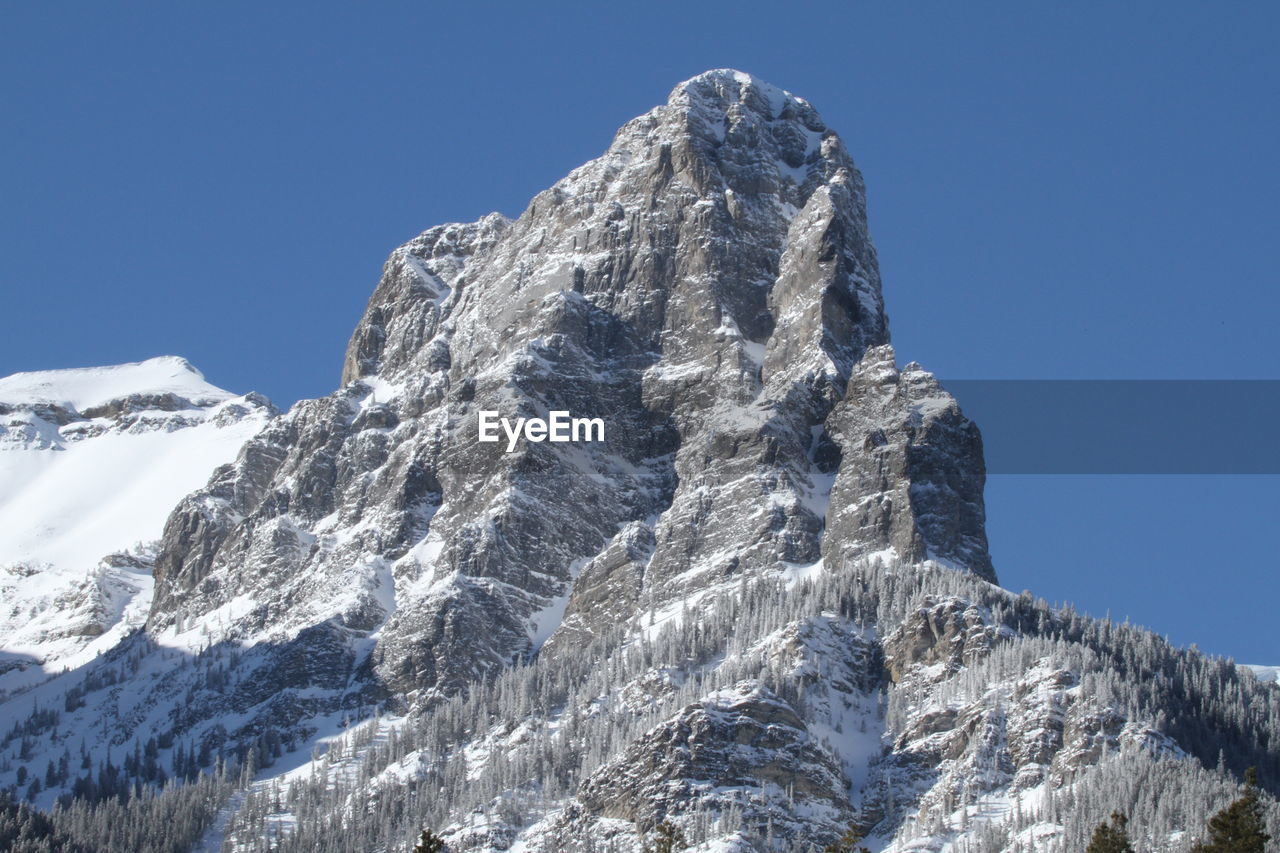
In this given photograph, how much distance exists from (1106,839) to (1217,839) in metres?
8.48

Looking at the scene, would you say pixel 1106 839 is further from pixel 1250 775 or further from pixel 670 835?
pixel 670 835

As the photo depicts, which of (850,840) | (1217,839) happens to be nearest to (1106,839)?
(1217,839)

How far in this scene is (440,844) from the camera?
181 m

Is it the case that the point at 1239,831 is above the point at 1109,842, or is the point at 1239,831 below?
above

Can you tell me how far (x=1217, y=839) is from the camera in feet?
561

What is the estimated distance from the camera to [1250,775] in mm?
178000

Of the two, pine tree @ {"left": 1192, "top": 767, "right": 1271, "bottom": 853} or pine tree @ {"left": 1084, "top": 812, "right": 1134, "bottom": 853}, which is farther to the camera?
pine tree @ {"left": 1084, "top": 812, "right": 1134, "bottom": 853}

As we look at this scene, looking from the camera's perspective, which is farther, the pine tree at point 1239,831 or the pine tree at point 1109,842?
the pine tree at point 1109,842

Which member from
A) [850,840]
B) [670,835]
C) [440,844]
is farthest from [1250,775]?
[440,844]

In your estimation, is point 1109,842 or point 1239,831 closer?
point 1239,831

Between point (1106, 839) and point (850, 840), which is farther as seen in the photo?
point (850, 840)

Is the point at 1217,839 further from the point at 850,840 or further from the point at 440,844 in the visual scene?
the point at 440,844

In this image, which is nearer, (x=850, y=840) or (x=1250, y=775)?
(x=1250, y=775)

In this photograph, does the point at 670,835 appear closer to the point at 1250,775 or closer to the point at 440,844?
the point at 440,844
